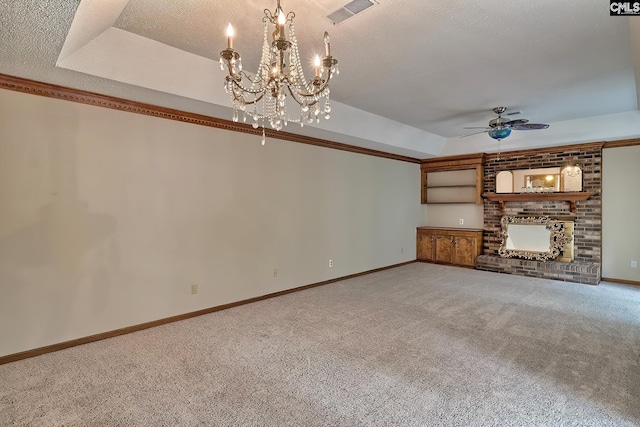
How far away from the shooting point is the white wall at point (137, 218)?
2982mm

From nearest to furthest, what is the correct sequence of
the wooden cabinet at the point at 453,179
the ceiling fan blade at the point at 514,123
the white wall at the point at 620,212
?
the ceiling fan blade at the point at 514,123 → the white wall at the point at 620,212 → the wooden cabinet at the point at 453,179

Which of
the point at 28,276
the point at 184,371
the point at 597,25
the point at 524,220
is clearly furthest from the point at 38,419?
the point at 524,220

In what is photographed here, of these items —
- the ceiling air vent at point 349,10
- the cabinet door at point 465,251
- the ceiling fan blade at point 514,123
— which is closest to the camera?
the ceiling air vent at point 349,10

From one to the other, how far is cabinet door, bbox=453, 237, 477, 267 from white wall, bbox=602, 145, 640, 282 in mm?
2096

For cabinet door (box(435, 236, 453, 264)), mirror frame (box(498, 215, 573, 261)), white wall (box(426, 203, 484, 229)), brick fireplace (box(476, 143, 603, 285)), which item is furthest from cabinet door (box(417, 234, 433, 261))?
mirror frame (box(498, 215, 573, 261))

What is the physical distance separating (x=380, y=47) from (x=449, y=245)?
17.5 ft

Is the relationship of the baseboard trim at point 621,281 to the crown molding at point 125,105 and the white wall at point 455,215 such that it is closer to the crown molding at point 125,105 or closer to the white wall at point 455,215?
the white wall at point 455,215

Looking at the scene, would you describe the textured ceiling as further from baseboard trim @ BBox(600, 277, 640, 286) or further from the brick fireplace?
baseboard trim @ BBox(600, 277, 640, 286)

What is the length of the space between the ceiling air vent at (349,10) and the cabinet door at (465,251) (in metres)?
Answer: 5.74

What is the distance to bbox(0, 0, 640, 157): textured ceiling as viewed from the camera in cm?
238

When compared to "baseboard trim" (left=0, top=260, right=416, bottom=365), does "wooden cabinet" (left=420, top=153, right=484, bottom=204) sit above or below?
above

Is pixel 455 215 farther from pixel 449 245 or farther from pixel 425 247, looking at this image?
pixel 425 247

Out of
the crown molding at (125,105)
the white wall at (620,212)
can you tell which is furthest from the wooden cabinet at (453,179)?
the crown molding at (125,105)

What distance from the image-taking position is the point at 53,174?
3.11 meters
